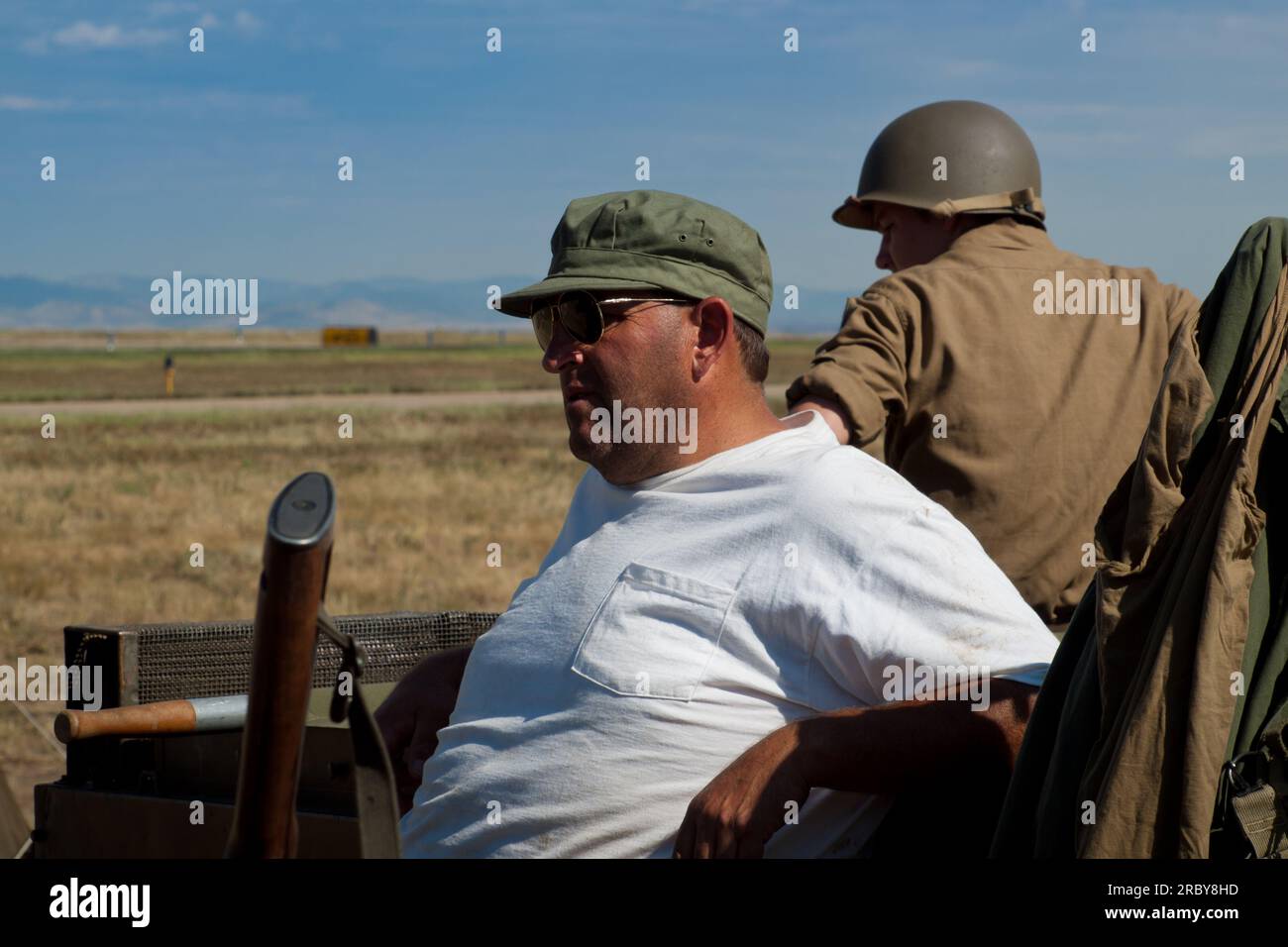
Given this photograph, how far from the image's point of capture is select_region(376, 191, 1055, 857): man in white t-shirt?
7.22ft

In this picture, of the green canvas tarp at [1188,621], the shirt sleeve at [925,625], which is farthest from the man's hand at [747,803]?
the green canvas tarp at [1188,621]

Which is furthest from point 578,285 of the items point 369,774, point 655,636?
point 369,774

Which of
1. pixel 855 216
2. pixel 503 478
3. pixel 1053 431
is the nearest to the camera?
pixel 1053 431

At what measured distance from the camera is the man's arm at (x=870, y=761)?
7.11 ft

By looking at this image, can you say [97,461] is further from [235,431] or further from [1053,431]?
[1053,431]

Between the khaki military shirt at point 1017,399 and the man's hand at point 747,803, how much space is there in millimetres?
1375

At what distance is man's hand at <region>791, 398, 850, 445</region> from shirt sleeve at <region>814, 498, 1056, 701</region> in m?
0.86

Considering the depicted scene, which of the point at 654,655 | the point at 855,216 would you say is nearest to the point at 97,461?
the point at 855,216

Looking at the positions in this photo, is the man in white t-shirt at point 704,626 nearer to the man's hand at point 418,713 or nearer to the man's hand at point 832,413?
the man's hand at point 418,713

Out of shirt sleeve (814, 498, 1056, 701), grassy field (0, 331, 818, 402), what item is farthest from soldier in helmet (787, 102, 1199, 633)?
grassy field (0, 331, 818, 402)

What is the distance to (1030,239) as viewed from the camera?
12.3ft

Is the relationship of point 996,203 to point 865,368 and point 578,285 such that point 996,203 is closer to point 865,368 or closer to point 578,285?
point 865,368
